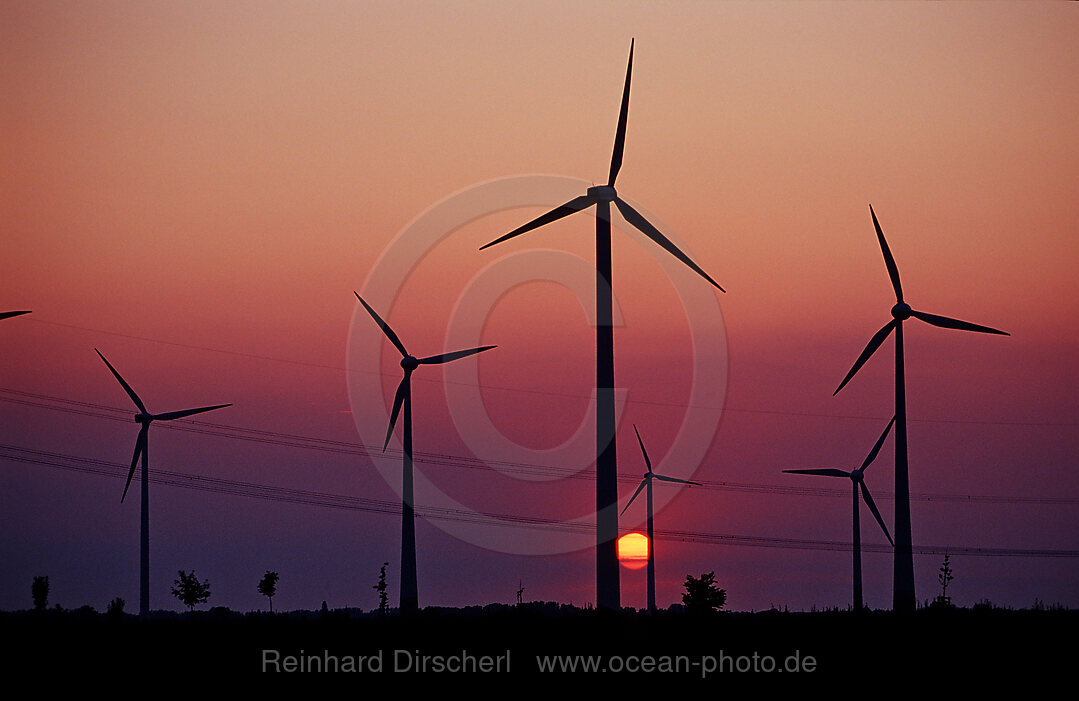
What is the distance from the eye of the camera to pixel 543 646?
169 ft

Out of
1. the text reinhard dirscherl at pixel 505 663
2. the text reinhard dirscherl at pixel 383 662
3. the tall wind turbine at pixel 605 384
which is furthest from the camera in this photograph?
the tall wind turbine at pixel 605 384

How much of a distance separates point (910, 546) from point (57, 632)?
5378cm

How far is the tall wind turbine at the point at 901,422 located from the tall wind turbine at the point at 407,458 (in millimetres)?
27766

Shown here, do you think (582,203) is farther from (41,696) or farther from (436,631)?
(41,696)

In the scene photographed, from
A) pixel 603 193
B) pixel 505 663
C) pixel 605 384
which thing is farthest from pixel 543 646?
pixel 603 193

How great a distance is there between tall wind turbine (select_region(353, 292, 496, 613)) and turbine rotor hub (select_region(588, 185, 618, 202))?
27432 millimetres

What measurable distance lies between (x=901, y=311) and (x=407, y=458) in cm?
3524

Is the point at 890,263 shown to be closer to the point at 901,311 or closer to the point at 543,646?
the point at 901,311

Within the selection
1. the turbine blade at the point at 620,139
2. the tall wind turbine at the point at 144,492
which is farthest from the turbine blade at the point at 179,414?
the turbine blade at the point at 620,139

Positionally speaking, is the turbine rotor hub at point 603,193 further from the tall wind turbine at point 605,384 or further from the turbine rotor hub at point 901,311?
the turbine rotor hub at point 901,311

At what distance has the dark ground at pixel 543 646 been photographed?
48.2m

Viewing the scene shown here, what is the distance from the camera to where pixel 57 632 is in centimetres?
5356

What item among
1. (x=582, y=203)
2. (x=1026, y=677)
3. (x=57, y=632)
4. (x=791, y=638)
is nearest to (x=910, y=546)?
(x=582, y=203)

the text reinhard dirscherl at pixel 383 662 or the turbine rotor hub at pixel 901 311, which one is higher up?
the turbine rotor hub at pixel 901 311
